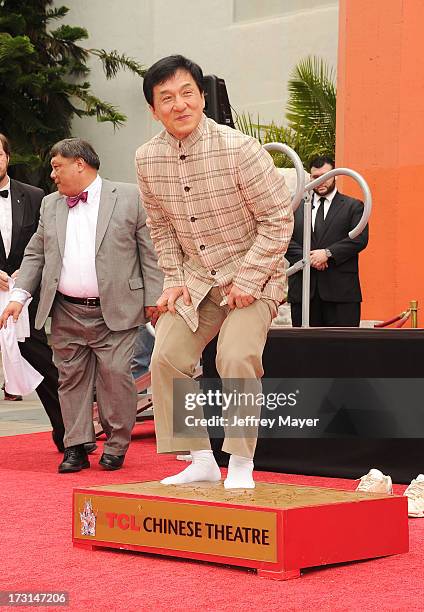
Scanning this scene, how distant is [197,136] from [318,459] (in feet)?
7.22

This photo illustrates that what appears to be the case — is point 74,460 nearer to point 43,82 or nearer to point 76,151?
point 76,151

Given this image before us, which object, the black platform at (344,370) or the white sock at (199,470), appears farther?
the black platform at (344,370)

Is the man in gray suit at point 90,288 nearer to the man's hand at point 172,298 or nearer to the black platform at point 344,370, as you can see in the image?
the black platform at point 344,370

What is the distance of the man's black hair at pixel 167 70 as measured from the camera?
3.73 metres

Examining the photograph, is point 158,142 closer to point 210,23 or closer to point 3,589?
point 3,589

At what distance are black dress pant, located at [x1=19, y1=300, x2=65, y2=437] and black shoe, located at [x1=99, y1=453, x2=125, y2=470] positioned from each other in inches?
21.7

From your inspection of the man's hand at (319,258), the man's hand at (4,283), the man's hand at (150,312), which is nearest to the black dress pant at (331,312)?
the man's hand at (319,258)

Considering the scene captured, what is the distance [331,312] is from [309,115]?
776 centimetres

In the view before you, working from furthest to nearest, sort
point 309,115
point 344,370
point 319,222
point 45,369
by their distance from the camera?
1. point 309,115
2. point 319,222
3. point 45,369
4. point 344,370

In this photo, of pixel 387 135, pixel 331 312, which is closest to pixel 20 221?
pixel 331 312

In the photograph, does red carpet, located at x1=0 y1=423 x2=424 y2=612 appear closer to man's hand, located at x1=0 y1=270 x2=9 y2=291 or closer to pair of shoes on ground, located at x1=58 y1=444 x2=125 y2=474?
pair of shoes on ground, located at x1=58 y1=444 x2=125 y2=474

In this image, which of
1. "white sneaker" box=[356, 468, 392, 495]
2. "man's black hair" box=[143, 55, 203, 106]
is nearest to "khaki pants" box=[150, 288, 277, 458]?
"man's black hair" box=[143, 55, 203, 106]

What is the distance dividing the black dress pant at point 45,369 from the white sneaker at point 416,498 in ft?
7.58

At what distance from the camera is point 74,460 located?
5.71 m
